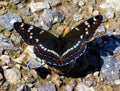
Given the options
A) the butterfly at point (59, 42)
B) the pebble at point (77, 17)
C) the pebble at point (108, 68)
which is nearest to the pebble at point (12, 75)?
the butterfly at point (59, 42)

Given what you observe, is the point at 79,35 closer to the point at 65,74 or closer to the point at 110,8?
the point at 65,74

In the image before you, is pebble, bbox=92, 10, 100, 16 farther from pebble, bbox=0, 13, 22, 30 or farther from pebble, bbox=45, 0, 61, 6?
pebble, bbox=0, 13, 22, 30

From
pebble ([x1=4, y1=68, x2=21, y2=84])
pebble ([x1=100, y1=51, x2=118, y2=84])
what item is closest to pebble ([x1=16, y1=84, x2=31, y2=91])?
pebble ([x1=4, y1=68, x2=21, y2=84])

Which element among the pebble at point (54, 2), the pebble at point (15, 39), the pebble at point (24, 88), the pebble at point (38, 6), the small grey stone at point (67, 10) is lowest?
the pebble at point (24, 88)

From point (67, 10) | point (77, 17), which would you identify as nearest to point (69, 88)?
point (77, 17)

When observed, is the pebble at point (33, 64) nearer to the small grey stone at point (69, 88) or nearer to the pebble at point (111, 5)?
the small grey stone at point (69, 88)

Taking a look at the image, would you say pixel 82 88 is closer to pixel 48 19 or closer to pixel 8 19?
pixel 48 19
